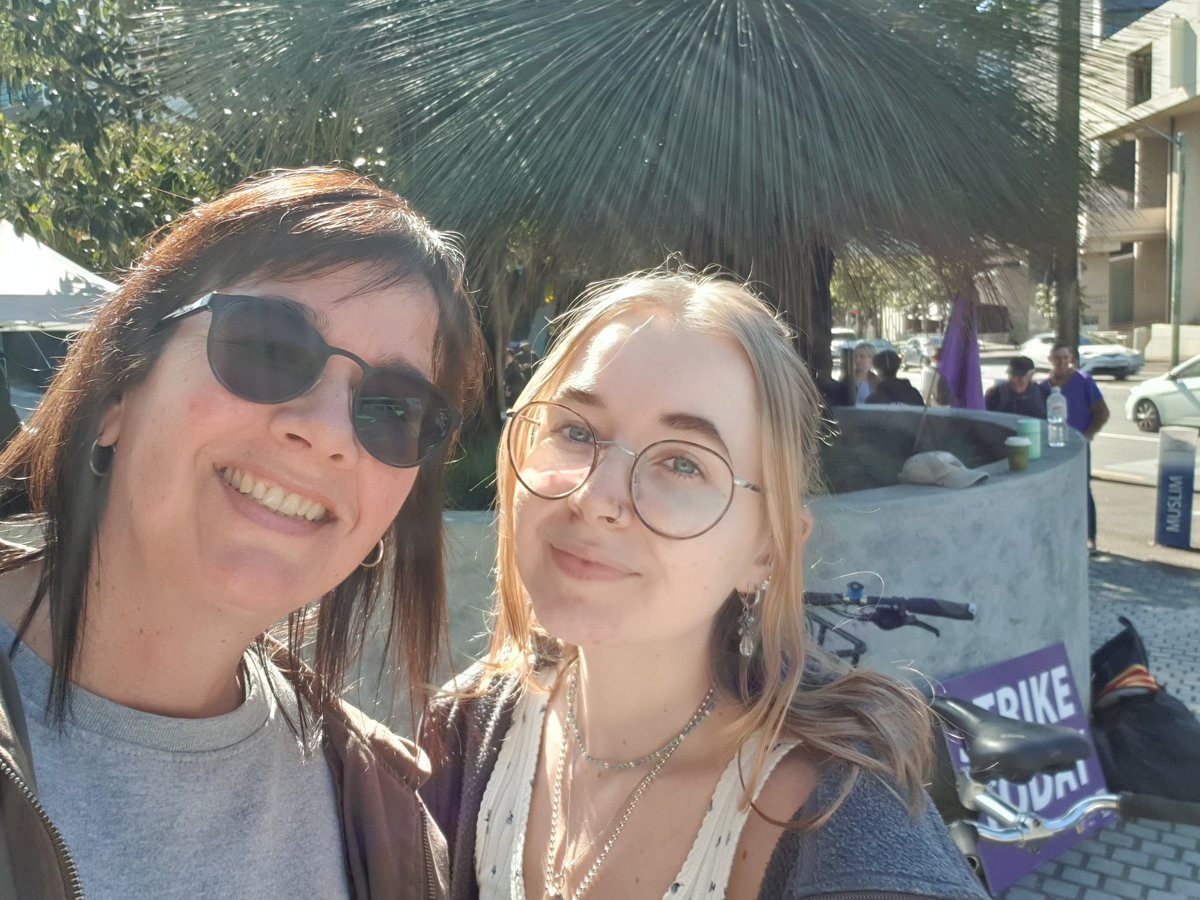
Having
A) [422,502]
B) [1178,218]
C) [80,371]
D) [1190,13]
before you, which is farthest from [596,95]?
[1178,218]

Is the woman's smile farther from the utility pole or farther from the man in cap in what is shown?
the man in cap

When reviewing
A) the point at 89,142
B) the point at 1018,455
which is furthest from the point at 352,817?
the point at 89,142

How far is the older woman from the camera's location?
1218 mm

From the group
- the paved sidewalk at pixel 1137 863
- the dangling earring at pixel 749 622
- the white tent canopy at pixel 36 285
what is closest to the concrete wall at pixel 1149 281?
the paved sidewalk at pixel 1137 863

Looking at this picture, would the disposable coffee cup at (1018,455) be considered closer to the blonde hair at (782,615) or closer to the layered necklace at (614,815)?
the blonde hair at (782,615)

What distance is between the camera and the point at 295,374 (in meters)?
1.28

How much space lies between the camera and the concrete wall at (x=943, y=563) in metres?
3.85

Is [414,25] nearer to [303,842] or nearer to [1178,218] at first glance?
[303,842]

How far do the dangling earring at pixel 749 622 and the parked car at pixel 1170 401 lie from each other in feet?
52.4

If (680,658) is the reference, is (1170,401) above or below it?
below

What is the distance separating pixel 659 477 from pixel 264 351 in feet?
2.01

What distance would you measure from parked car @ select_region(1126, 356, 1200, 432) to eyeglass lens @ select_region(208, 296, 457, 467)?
16566 mm

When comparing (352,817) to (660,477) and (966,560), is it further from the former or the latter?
(966,560)

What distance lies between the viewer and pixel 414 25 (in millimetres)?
4156
